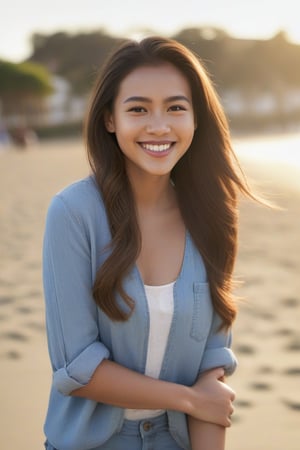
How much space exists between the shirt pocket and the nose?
0.43 m

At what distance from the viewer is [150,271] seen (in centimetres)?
184

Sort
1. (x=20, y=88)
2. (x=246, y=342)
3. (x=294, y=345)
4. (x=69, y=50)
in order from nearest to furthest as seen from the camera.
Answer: (x=294, y=345)
(x=246, y=342)
(x=20, y=88)
(x=69, y=50)

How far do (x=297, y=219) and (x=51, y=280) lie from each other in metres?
6.88

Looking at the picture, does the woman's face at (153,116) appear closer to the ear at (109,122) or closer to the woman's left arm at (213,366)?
the ear at (109,122)

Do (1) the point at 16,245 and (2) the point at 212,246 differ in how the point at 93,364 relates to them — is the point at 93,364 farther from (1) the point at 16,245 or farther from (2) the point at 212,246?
(1) the point at 16,245

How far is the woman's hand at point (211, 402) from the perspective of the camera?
70.0 inches

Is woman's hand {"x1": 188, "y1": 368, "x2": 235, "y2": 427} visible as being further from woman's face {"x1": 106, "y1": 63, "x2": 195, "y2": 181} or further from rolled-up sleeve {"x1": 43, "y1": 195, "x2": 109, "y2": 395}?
woman's face {"x1": 106, "y1": 63, "x2": 195, "y2": 181}

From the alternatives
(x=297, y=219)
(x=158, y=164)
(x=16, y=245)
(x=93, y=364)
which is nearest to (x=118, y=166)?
(x=158, y=164)

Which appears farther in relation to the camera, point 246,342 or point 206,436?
point 246,342

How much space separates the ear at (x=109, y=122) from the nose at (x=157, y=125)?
0.41 feet

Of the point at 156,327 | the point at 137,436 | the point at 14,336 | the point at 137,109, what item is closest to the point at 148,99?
the point at 137,109

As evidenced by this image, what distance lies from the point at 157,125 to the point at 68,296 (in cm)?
52

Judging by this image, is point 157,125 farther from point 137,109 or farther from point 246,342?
point 246,342

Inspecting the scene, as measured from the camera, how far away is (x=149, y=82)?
181 cm
